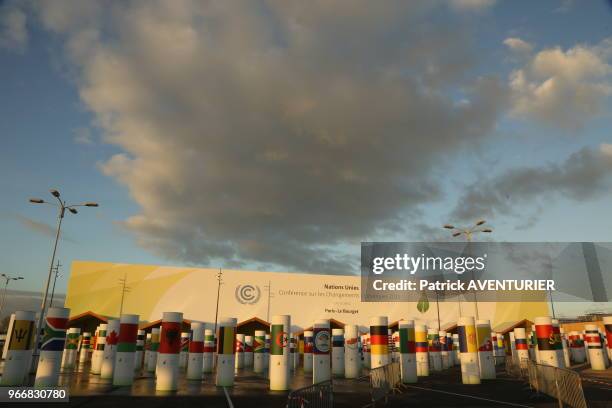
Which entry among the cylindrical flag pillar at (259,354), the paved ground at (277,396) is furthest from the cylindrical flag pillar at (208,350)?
the paved ground at (277,396)

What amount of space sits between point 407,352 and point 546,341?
6232 mm

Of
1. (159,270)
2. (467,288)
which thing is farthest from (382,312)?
(159,270)

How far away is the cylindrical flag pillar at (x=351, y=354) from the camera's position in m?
25.1

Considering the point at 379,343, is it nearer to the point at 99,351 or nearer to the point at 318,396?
the point at 318,396

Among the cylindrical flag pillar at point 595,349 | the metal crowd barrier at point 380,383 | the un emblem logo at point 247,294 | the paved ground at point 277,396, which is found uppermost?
the un emblem logo at point 247,294

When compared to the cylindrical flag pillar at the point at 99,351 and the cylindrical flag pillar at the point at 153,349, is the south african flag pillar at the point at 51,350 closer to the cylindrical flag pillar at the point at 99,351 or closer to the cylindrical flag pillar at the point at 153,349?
the cylindrical flag pillar at the point at 99,351

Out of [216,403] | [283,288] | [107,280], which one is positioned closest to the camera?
[216,403]

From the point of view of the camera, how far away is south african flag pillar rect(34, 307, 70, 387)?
49.4 ft

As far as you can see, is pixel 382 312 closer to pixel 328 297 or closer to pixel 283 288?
pixel 328 297

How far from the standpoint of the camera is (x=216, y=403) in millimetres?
13469

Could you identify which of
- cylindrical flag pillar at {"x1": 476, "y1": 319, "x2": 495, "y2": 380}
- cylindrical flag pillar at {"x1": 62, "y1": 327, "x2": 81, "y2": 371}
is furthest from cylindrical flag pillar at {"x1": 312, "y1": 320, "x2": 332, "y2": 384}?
cylindrical flag pillar at {"x1": 62, "y1": 327, "x2": 81, "y2": 371}

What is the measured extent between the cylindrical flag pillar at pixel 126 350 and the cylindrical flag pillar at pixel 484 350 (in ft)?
55.1

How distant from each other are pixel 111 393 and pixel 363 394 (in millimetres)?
9360

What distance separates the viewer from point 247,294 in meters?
61.5
